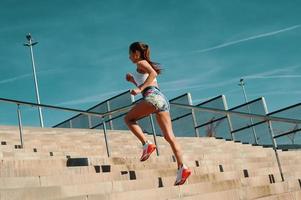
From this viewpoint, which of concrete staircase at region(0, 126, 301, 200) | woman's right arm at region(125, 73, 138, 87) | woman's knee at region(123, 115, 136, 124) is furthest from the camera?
woman's knee at region(123, 115, 136, 124)

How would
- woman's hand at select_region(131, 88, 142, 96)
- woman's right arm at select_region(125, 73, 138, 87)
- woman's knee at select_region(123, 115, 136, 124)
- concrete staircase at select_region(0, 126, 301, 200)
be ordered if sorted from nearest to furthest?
1. concrete staircase at select_region(0, 126, 301, 200)
2. woman's hand at select_region(131, 88, 142, 96)
3. woman's right arm at select_region(125, 73, 138, 87)
4. woman's knee at select_region(123, 115, 136, 124)

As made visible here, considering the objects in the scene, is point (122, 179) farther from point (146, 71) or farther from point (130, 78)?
point (146, 71)

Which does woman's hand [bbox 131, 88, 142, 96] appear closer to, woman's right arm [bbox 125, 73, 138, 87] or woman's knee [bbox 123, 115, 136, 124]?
woman's right arm [bbox 125, 73, 138, 87]

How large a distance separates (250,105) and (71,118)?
8526 millimetres

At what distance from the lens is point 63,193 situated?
3783 millimetres

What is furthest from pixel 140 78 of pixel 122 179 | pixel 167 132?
pixel 122 179

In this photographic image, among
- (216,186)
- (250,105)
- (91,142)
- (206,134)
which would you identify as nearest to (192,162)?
(216,186)

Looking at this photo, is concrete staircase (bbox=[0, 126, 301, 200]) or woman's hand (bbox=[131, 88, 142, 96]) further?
woman's hand (bbox=[131, 88, 142, 96])

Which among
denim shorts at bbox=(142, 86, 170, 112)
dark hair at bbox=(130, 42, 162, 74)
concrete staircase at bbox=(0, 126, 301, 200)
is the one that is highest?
dark hair at bbox=(130, 42, 162, 74)

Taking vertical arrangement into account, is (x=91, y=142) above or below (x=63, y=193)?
above

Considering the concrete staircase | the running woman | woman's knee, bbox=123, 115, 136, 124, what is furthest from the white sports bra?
the concrete staircase

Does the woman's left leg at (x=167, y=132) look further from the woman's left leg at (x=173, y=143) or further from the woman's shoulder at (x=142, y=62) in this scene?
the woman's shoulder at (x=142, y=62)

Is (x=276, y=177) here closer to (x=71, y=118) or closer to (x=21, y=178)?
(x=21, y=178)

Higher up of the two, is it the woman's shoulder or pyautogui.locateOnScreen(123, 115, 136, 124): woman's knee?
the woman's shoulder
